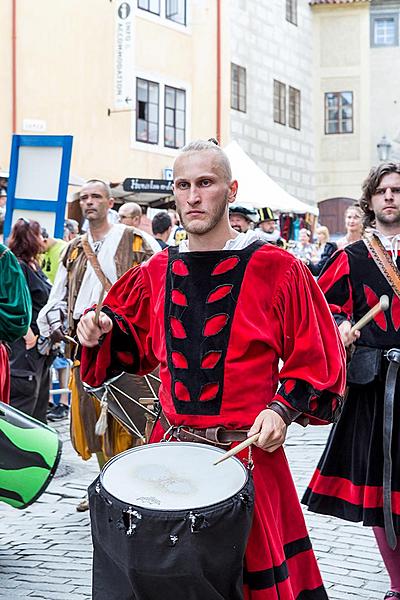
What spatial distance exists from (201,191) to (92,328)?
566mm

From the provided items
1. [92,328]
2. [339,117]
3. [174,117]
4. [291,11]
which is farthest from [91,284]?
[339,117]

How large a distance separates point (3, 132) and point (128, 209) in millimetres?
7310

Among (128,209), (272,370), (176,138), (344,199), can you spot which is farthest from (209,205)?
(344,199)

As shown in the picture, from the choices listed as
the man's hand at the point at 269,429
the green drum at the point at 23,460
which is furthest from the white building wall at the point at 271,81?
the man's hand at the point at 269,429

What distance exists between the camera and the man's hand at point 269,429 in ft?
9.17

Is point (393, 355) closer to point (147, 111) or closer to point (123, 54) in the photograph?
point (123, 54)

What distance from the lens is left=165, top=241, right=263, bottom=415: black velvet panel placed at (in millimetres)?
3035

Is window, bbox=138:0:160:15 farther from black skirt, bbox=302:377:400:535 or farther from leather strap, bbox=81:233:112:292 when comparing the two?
black skirt, bbox=302:377:400:535

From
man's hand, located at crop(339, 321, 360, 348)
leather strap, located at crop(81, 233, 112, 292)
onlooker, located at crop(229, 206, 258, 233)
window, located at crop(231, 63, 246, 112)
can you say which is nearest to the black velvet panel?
man's hand, located at crop(339, 321, 360, 348)

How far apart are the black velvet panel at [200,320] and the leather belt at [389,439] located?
123 centimetres

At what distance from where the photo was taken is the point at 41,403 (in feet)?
24.6

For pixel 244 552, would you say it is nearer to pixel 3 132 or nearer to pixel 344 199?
pixel 3 132

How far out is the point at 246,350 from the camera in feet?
9.90

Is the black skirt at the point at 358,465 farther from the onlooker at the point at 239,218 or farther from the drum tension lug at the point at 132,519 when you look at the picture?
the onlooker at the point at 239,218
